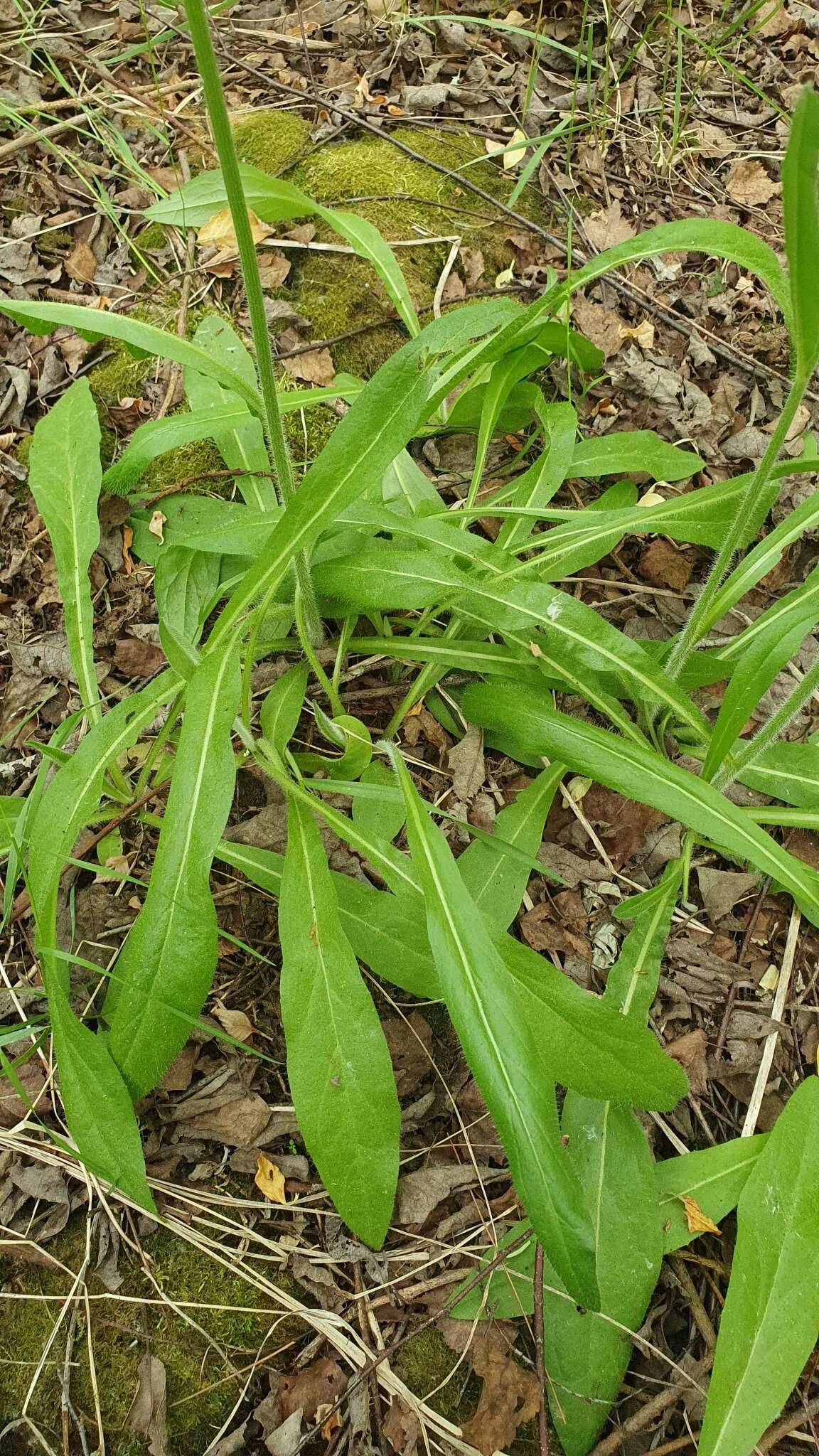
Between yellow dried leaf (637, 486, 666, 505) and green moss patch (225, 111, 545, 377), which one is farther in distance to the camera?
green moss patch (225, 111, 545, 377)

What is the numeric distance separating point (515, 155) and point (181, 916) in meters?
2.60

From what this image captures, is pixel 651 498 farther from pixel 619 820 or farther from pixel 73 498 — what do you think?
pixel 73 498

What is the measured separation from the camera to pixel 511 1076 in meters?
1.31

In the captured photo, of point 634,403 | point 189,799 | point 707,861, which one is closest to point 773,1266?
point 707,861

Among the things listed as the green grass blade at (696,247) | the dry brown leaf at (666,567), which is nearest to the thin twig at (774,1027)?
the dry brown leaf at (666,567)

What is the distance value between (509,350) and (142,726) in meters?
1.20

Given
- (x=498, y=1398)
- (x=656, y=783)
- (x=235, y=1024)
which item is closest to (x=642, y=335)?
(x=656, y=783)

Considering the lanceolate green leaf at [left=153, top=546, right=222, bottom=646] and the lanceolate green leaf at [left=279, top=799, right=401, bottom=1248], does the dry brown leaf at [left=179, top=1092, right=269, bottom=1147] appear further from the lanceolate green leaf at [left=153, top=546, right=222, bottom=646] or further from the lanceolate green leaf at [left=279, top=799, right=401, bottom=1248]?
the lanceolate green leaf at [left=153, top=546, right=222, bottom=646]

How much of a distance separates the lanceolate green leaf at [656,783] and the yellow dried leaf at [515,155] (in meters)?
1.95

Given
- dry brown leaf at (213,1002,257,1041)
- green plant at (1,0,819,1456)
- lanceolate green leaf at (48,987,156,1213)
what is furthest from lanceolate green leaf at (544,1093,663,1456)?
lanceolate green leaf at (48,987,156,1213)

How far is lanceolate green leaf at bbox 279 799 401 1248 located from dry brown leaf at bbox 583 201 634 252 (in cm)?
223

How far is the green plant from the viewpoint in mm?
1487

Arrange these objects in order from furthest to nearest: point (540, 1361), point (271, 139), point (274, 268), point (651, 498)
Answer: point (271, 139), point (274, 268), point (651, 498), point (540, 1361)

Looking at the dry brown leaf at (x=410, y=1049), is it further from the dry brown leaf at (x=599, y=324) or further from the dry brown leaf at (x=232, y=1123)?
the dry brown leaf at (x=599, y=324)
